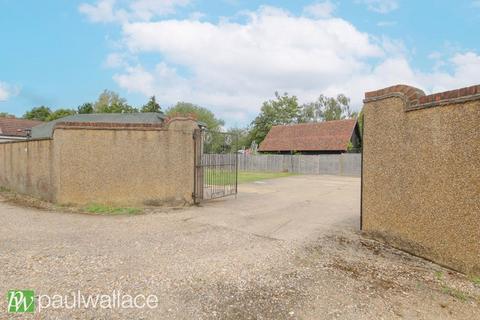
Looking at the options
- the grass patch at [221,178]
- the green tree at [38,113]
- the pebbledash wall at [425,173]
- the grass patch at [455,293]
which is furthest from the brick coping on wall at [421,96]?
the green tree at [38,113]

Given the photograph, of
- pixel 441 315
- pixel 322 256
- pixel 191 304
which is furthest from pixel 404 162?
pixel 191 304

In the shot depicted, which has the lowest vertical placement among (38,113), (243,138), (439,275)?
(439,275)

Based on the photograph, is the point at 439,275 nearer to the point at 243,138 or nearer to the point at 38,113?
the point at 243,138

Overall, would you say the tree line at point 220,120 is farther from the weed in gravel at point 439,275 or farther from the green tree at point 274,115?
the weed in gravel at point 439,275

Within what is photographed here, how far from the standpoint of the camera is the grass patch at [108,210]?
7402 millimetres

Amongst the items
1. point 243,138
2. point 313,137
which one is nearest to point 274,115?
point 243,138

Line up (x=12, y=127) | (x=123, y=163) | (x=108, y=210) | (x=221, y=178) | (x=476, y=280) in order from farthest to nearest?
(x=12, y=127), (x=221, y=178), (x=123, y=163), (x=108, y=210), (x=476, y=280)

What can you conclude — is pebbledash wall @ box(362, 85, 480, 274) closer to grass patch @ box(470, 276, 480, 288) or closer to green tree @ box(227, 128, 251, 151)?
grass patch @ box(470, 276, 480, 288)

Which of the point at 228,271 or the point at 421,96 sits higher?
the point at 421,96

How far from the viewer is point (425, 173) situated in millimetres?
4418

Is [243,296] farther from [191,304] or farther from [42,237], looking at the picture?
[42,237]

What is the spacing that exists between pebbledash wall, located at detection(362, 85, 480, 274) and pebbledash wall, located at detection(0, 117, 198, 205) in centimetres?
489

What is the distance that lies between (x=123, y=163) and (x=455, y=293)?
7.50 m

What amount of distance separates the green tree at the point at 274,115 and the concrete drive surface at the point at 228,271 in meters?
42.4
